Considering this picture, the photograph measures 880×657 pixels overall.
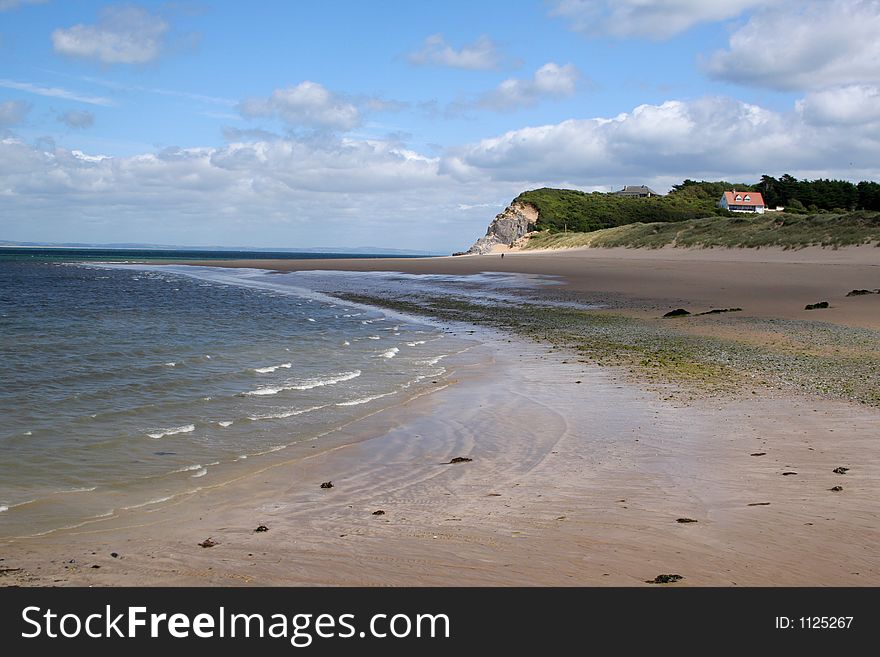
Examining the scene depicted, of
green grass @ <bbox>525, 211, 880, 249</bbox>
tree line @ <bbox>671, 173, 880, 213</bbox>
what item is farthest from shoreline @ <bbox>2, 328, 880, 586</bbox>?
tree line @ <bbox>671, 173, 880, 213</bbox>

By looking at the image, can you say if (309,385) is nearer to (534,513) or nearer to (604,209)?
(534,513)

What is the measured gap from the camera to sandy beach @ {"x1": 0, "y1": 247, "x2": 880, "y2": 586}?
15.7ft

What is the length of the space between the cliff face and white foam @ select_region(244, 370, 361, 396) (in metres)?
92.2

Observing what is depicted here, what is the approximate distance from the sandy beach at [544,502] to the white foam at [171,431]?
1879 millimetres

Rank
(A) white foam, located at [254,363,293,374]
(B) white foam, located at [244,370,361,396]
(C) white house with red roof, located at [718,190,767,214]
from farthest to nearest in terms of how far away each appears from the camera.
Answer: (C) white house with red roof, located at [718,190,767,214], (A) white foam, located at [254,363,293,374], (B) white foam, located at [244,370,361,396]

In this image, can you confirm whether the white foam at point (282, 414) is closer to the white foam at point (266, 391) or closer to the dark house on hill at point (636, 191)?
the white foam at point (266, 391)

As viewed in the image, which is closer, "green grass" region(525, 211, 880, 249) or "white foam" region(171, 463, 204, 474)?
"white foam" region(171, 463, 204, 474)

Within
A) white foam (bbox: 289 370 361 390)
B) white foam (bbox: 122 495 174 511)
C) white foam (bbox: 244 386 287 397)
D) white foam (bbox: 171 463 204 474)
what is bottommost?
white foam (bbox: 122 495 174 511)

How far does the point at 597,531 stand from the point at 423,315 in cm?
2070

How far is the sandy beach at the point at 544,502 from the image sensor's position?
4797 millimetres

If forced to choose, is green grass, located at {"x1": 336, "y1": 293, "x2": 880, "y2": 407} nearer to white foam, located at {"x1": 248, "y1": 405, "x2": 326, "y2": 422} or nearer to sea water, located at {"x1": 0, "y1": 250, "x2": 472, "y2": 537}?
sea water, located at {"x1": 0, "y1": 250, "x2": 472, "y2": 537}

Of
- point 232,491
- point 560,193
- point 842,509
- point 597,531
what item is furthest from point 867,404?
point 560,193

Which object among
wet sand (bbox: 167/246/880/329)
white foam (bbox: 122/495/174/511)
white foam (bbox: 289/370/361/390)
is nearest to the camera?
white foam (bbox: 122/495/174/511)
